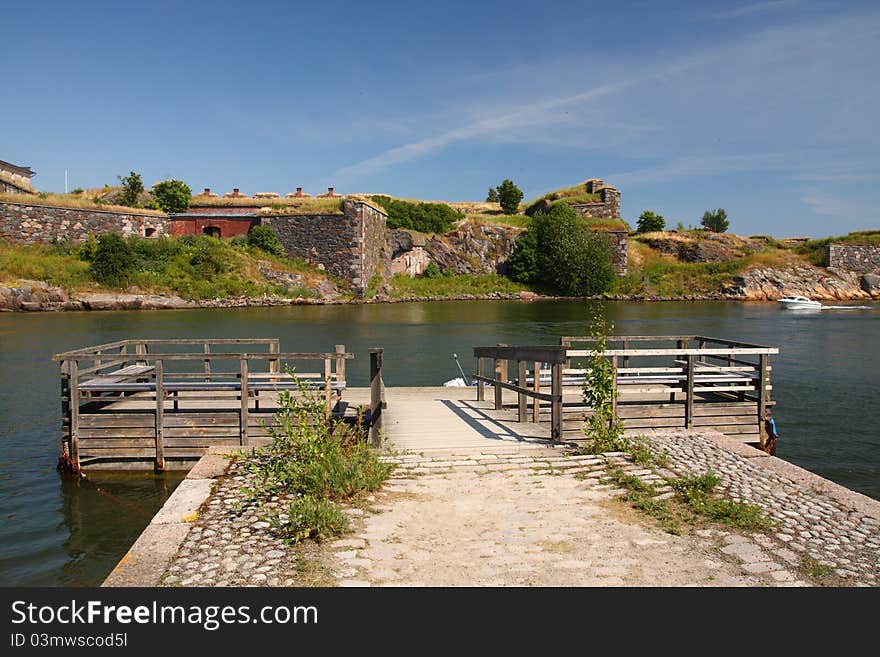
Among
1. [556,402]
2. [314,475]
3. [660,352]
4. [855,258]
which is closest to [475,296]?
[855,258]

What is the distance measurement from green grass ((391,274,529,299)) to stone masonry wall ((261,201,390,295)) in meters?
5.33

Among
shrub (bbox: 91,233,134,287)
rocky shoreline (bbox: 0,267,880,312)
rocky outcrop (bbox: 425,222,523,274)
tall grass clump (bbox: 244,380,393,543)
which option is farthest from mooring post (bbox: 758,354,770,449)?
rocky outcrop (bbox: 425,222,523,274)

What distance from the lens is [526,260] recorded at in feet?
215

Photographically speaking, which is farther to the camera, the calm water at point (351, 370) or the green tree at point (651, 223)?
the green tree at point (651, 223)

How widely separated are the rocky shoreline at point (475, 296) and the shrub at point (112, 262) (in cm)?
182

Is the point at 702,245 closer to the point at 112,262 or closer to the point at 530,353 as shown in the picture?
the point at 112,262

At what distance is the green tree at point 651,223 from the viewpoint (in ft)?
264

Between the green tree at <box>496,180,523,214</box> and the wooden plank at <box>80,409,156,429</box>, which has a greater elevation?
the green tree at <box>496,180,523,214</box>

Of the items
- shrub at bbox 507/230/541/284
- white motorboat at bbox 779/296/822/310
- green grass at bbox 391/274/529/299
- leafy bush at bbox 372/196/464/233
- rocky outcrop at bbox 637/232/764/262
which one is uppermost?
leafy bush at bbox 372/196/464/233

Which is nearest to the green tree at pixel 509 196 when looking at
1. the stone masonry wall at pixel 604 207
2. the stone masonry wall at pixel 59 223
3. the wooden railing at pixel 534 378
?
the stone masonry wall at pixel 604 207

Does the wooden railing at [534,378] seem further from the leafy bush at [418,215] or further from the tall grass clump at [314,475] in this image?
the leafy bush at [418,215]

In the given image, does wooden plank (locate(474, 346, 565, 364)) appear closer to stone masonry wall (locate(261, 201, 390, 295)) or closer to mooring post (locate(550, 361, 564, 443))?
mooring post (locate(550, 361, 564, 443))

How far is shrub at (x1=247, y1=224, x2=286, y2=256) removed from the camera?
54.4 m
